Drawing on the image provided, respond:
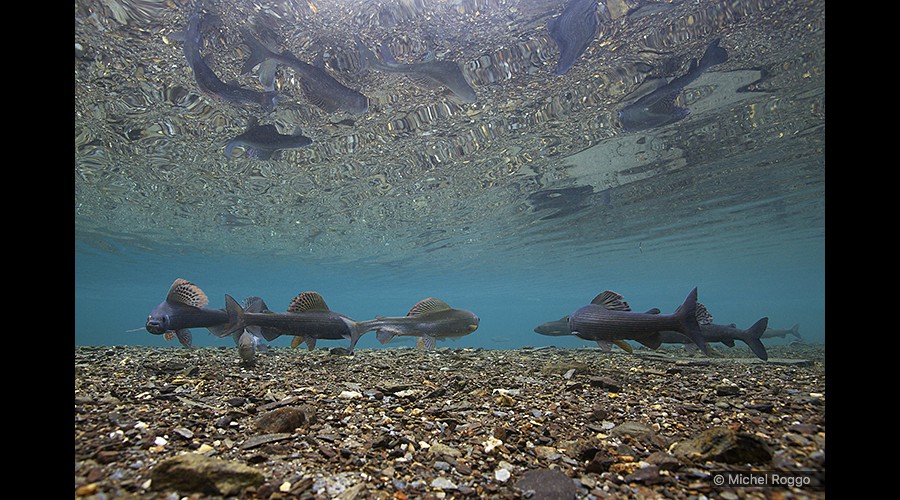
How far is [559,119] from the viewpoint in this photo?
10422 millimetres

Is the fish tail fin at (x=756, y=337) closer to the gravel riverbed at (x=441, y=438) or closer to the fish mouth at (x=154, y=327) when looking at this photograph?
the gravel riverbed at (x=441, y=438)

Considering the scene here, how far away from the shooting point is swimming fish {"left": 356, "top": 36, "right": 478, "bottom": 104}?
25.2ft

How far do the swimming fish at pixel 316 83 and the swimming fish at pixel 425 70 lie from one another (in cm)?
102

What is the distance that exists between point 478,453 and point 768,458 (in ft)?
6.10

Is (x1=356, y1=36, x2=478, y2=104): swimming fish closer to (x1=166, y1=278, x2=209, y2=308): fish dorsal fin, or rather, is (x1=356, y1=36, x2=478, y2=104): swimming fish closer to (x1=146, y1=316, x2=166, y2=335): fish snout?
(x1=166, y1=278, x2=209, y2=308): fish dorsal fin

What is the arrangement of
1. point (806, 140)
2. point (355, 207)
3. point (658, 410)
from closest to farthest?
point (658, 410), point (806, 140), point (355, 207)

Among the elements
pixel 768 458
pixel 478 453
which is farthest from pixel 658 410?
pixel 478 453

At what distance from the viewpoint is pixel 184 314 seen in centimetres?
546

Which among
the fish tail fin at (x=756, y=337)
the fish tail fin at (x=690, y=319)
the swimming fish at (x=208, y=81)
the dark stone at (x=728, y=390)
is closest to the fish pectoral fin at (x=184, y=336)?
the swimming fish at (x=208, y=81)

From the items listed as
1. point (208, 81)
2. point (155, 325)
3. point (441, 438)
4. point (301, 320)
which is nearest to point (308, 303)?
point (301, 320)

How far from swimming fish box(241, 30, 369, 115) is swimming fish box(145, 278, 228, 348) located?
4.80m

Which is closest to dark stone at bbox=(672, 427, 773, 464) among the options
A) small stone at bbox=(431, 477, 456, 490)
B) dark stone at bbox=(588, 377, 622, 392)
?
small stone at bbox=(431, 477, 456, 490)

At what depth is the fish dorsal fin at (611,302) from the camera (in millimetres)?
5346

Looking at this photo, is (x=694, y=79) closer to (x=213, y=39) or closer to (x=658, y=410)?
(x=658, y=410)
